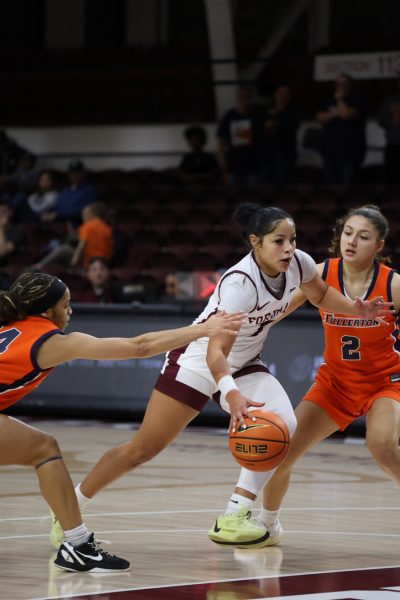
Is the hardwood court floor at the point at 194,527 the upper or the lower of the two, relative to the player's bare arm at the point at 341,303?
lower

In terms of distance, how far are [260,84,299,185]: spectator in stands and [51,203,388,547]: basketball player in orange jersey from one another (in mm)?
9612

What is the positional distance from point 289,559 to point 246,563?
216 millimetres

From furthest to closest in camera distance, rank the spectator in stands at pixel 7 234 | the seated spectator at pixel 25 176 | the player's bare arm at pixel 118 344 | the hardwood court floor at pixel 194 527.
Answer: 1. the seated spectator at pixel 25 176
2. the spectator in stands at pixel 7 234
3. the player's bare arm at pixel 118 344
4. the hardwood court floor at pixel 194 527

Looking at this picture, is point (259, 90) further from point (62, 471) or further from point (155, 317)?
point (62, 471)

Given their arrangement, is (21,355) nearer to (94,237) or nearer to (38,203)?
(94,237)

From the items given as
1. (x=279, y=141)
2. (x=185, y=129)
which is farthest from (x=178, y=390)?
(x=185, y=129)

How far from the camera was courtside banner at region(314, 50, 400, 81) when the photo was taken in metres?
17.0

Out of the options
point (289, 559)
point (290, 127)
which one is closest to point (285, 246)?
point (289, 559)

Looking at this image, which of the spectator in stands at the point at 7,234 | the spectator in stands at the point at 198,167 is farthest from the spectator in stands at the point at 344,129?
the spectator in stands at the point at 7,234

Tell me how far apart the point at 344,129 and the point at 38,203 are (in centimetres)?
462

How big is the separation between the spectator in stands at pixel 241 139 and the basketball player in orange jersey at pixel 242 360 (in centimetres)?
970

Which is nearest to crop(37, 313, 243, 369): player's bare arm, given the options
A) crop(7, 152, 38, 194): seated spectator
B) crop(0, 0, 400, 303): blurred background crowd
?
crop(0, 0, 400, 303): blurred background crowd

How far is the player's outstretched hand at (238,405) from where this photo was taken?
5.22 m

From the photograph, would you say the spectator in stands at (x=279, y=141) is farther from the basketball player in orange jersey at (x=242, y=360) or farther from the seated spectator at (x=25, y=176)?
the basketball player in orange jersey at (x=242, y=360)
